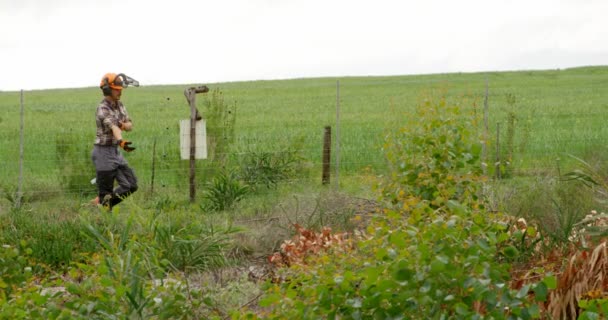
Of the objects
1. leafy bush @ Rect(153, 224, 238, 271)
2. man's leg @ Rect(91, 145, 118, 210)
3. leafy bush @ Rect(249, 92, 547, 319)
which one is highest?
leafy bush @ Rect(249, 92, 547, 319)

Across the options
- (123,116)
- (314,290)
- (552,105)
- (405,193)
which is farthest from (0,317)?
(552,105)

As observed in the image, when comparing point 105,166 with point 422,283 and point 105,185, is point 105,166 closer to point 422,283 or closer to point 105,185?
point 105,185

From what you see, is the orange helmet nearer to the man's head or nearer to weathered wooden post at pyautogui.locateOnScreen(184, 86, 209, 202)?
the man's head

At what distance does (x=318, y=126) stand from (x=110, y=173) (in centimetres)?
1092

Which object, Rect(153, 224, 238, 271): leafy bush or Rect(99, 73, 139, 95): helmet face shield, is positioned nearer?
Rect(153, 224, 238, 271): leafy bush

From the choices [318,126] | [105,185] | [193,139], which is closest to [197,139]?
[193,139]

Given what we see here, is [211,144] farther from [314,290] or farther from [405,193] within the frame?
[314,290]

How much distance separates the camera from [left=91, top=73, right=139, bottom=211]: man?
463 inches

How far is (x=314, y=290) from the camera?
476cm

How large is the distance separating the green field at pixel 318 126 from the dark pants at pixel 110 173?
2.01 metres

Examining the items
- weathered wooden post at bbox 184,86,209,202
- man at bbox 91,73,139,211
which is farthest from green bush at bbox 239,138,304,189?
man at bbox 91,73,139,211

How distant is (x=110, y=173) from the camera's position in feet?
39.6

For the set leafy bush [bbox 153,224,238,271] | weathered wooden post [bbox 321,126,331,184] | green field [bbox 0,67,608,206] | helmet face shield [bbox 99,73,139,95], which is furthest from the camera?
green field [bbox 0,67,608,206]

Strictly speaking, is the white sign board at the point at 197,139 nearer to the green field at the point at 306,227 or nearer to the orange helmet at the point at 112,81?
the green field at the point at 306,227
